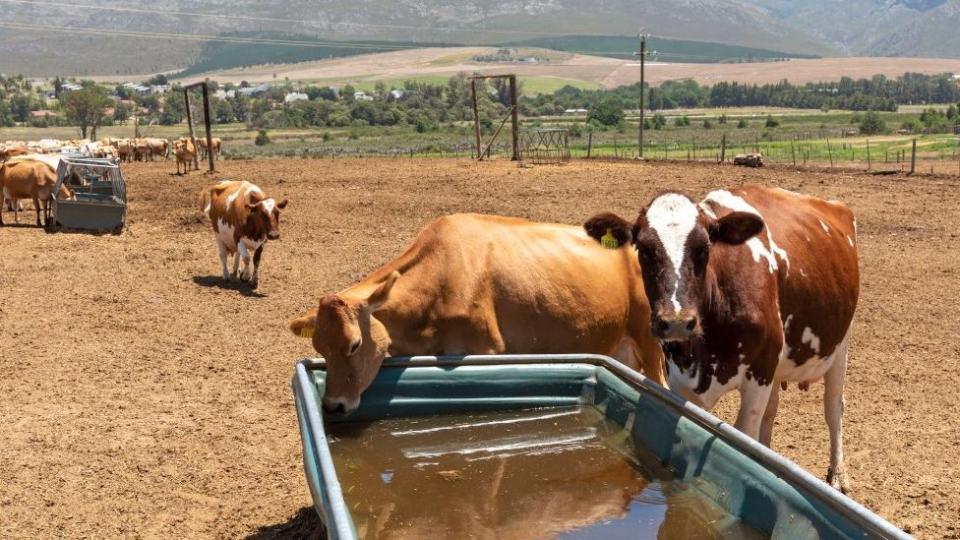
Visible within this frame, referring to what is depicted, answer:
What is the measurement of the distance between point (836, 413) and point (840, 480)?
50 centimetres

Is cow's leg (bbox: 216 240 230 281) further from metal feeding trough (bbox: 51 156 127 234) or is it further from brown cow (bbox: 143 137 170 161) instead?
brown cow (bbox: 143 137 170 161)

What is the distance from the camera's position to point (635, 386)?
19.2 feet

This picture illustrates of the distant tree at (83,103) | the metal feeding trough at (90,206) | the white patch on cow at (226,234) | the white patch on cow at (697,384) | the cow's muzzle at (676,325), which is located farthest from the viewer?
the distant tree at (83,103)

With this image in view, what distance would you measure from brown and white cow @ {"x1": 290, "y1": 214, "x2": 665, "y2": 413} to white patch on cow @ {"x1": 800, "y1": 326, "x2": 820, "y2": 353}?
120 centimetres

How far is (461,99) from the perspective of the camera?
554 ft

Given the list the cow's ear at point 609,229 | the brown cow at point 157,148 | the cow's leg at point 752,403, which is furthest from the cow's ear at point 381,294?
the brown cow at point 157,148

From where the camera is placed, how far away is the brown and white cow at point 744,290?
5191 mm

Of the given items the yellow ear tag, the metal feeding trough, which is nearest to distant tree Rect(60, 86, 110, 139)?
the metal feeding trough

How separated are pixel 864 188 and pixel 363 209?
13.5m

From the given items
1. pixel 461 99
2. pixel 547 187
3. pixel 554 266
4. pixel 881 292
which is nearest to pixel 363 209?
pixel 547 187

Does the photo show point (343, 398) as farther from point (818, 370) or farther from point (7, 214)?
point (7, 214)

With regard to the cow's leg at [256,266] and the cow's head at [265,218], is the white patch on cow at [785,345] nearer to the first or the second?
the cow's head at [265,218]

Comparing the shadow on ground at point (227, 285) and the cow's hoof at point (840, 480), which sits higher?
the cow's hoof at point (840, 480)

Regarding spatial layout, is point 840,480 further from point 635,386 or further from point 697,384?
point 635,386
